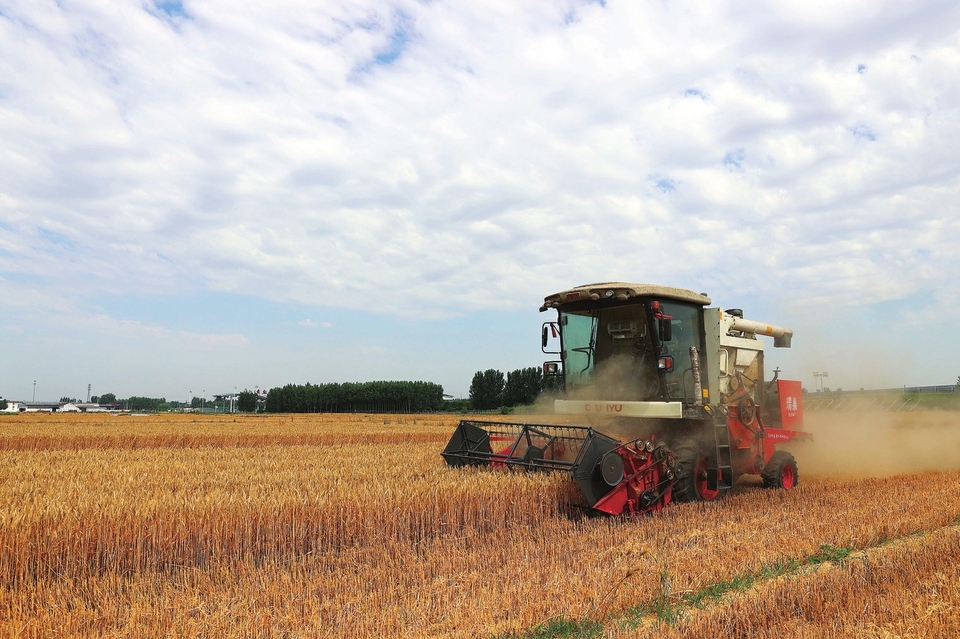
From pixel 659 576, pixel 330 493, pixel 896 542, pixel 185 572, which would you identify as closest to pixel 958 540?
pixel 896 542

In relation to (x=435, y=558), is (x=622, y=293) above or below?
above

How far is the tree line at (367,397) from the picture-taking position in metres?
97.1

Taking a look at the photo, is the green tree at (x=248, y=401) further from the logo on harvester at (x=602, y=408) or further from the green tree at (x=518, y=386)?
the logo on harvester at (x=602, y=408)

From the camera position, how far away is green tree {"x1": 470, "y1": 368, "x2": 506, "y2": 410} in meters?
82.6

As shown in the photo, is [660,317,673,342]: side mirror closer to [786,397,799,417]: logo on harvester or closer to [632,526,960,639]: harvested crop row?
[632,526,960,639]: harvested crop row

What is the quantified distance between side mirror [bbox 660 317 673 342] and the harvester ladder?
1.44 m

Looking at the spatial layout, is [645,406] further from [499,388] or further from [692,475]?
[499,388]

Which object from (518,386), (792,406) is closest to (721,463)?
(792,406)

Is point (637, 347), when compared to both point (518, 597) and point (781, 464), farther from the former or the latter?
point (518, 597)

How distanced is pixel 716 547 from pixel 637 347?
3248 millimetres

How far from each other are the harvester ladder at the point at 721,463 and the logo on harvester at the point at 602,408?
1.34 metres

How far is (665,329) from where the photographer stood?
7.98 metres

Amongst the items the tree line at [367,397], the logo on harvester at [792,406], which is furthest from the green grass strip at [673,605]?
the tree line at [367,397]

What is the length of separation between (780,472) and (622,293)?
418 centimetres
